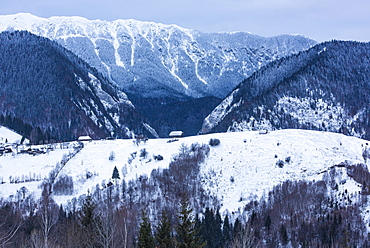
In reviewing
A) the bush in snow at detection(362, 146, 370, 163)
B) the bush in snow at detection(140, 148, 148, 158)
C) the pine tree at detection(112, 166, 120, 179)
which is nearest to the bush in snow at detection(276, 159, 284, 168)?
the bush in snow at detection(362, 146, 370, 163)

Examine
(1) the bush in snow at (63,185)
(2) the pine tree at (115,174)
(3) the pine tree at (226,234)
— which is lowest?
(3) the pine tree at (226,234)

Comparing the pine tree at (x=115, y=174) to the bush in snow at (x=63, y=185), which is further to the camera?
the pine tree at (x=115, y=174)

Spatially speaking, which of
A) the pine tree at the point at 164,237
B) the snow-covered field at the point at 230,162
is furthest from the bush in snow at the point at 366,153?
the pine tree at the point at 164,237

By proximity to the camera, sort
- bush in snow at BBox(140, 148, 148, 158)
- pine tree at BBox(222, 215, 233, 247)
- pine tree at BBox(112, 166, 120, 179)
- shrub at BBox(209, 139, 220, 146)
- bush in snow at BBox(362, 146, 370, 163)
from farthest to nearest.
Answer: bush in snow at BBox(140, 148, 148, 158), shrub at BBox(209, 139, 220, 146), bush in snow at BBox(362, 146, 370, 163), pine tree at BBox(112, 166, 120, 179), pine tree at BBox(222, 215, 233, 247)

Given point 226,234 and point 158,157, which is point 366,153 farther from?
point 226,234

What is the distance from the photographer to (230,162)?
171 meters

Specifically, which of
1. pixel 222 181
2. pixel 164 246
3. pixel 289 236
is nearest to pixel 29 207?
pixel 222 181

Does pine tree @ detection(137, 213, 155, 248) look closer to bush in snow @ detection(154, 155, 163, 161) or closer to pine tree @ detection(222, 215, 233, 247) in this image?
pine tree @ detection(222, 215, 233, 247)

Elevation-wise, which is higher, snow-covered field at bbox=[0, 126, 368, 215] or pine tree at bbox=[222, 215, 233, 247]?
snow-covered field at bbox=[0, 126, 368, 215]

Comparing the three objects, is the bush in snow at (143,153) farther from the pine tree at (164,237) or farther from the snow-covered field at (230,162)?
the pine tree at (164,237)

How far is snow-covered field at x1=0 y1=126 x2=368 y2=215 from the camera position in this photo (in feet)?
514

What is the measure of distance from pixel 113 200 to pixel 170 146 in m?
46.4

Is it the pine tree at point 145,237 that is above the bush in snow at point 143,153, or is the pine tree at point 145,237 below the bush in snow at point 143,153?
below

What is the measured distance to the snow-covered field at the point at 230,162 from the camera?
157m
